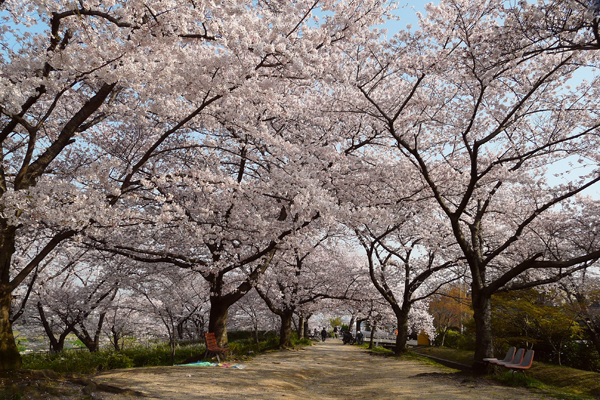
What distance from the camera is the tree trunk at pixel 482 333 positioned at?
9.09 metres

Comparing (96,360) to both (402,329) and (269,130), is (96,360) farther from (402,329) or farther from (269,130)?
(402,329)

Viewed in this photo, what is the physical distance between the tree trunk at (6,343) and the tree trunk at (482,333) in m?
9.28

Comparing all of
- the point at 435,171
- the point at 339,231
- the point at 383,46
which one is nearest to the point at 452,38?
the point at 383,46

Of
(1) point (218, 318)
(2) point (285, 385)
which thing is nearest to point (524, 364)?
(2) point (285, 385)

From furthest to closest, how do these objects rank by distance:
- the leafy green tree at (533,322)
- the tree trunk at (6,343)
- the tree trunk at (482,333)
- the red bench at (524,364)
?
the leafy green tree at (533,322) → the tree trunk at (482,333) → the red bench at (524,364) → the tree trunk at (6,343)

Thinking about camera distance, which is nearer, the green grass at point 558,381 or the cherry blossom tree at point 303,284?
the green grass at point 558,381

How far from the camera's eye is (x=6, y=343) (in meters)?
5.85

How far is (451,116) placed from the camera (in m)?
9.89

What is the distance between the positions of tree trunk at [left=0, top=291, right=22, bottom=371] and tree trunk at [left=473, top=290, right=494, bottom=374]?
928 cm

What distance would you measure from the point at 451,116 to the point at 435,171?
2.10m

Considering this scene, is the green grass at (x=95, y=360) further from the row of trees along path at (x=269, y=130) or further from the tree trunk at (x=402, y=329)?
the tree trunk at (x=402, y=329)

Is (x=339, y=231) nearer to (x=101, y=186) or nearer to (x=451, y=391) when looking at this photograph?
(x=451, y=391)

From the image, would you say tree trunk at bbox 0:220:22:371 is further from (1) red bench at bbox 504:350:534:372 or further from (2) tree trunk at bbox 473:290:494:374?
(1) red bench at bbox 504:350:534:372

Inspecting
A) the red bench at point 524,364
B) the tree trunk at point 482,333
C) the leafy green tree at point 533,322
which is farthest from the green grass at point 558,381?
the leafy green tree at point 533,322
